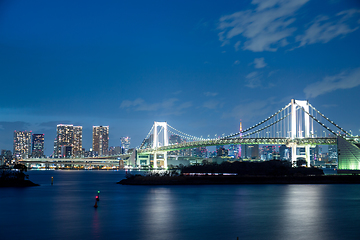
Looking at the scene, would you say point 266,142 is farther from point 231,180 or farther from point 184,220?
point 184,220

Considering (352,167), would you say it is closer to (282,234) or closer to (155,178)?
(155,178)

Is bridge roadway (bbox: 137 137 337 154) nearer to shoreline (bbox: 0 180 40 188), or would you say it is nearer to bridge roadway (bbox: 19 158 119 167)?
shoreline (bbox: 0 180 40 188)

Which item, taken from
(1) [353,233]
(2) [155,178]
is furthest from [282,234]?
(2) [155,178]

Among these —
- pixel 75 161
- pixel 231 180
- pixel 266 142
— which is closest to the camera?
pixel 231 180

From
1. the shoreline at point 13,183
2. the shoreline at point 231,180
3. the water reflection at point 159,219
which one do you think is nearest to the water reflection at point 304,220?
the water reflection at point 159,219

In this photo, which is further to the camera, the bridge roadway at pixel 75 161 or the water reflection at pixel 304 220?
the bridge roadway at pixel 75 161

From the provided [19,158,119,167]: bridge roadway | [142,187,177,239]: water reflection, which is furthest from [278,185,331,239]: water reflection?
[19,158,119,167]: bridge roadway

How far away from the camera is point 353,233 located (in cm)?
1530

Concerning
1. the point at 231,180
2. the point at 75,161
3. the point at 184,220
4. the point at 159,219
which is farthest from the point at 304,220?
the point at 75,161

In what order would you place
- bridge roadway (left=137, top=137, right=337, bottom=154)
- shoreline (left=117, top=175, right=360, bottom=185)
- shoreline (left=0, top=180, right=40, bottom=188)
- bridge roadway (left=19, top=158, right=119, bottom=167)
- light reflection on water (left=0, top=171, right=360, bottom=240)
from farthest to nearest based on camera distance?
1. bridge roadway (left=19, top=158, right=119, bottom=167)
2. bridge roadway (left=137, top=137, right=337, bottom=154)
3. shoreline (left=117, top=175, right=360, bottom=185)
4. shoreline (left=0, top=180, right=40, bottom=188)
5. light reflection on water (left=0, top=171, right=360, bottom=240)

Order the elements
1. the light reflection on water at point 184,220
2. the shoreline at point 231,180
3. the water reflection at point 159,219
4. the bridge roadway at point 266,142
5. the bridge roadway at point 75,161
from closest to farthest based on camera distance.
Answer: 1. the light reflection on water at point 184,220
2. the water reflection at point 159,219
3. the shoreline at point 231,180
4. the bridge roadway at point 266,142
5. the bridge roadway at point 75,161

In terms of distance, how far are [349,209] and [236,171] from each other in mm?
35924

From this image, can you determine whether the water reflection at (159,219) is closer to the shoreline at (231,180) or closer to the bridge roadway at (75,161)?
the shoreline at (231,180)

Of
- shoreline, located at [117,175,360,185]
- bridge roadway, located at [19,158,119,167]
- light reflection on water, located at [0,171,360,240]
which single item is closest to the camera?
light reflection on water, located at [0,171,360,240]
